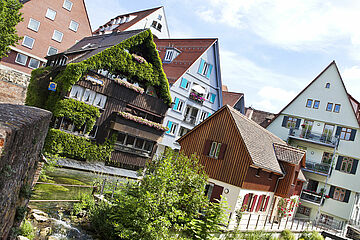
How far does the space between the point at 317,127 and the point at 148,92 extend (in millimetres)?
20172

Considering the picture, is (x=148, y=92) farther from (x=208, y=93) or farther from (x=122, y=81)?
(x=208, y=93)

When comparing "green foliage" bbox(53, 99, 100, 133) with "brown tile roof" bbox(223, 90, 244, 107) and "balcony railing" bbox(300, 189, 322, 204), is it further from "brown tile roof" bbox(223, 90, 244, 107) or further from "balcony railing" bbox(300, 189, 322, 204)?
"balcony railing" bbox(300, 189, 322, 204)

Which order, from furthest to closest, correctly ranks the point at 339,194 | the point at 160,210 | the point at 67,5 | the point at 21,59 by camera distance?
the point at 67,5, the point at 21,59, the point at 339,194, the point at 160,210

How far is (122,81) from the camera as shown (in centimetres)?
2961

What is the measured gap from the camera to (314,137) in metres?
36.5

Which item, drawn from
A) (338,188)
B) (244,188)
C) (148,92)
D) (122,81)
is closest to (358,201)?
(338,188)

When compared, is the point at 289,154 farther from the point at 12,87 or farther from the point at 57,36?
the point at 57,36

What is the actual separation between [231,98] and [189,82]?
941 centimetres

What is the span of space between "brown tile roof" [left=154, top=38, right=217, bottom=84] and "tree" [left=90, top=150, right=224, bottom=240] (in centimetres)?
2325

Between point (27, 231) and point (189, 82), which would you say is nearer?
point (27, 231)

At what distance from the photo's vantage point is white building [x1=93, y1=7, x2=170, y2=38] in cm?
5404

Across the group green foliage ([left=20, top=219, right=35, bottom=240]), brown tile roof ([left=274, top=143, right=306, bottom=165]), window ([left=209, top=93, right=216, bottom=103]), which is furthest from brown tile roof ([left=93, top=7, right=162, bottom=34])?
green foliage ([left=20, top=219, right=35, bottom=240])

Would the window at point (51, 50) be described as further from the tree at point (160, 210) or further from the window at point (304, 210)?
the window at point (304, 210)

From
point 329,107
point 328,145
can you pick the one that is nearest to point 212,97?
point 329,107
